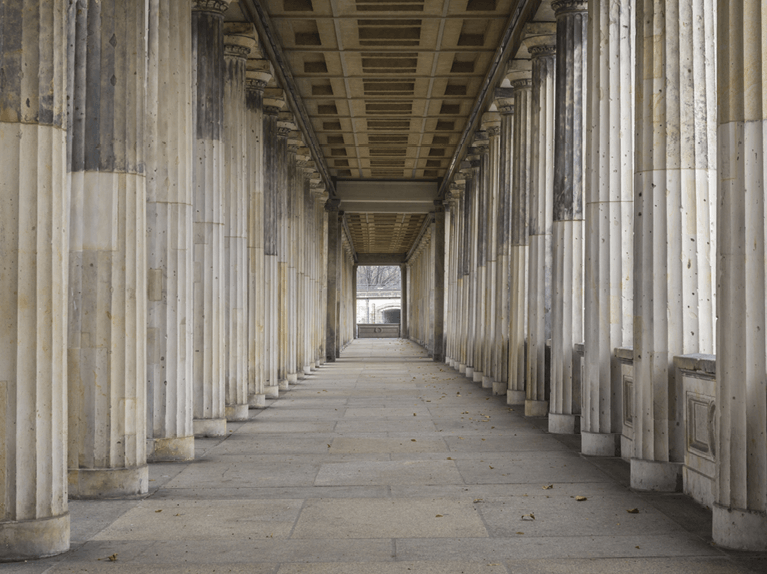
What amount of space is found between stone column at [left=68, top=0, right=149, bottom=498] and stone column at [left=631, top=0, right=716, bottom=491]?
545cm

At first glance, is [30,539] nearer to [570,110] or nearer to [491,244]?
[570,110]

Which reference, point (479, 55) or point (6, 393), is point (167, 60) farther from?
point (479, 55)

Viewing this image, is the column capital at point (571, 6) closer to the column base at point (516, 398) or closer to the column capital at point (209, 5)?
the column capital at point (209, 5)

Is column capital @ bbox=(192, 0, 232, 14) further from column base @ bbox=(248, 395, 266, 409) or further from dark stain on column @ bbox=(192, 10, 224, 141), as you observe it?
column base @ bbox=(248, 395, 266, 409)

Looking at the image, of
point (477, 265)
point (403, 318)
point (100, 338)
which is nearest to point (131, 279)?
point (100, 338)

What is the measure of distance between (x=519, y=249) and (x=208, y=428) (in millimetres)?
8468

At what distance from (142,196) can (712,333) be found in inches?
247

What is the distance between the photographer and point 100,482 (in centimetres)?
823

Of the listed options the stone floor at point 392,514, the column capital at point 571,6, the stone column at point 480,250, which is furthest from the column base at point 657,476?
the stone column at point 480,250

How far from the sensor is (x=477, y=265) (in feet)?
87.9

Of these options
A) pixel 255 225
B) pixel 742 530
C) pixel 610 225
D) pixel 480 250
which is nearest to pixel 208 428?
pixel 255 225

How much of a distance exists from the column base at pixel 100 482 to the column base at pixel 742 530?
221 inches

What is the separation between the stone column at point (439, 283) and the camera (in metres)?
37.4

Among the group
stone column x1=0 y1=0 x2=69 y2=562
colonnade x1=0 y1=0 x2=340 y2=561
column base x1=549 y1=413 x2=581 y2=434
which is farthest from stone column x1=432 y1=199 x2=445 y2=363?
stone column x1=0 y1=0 x2=69 y2=562
